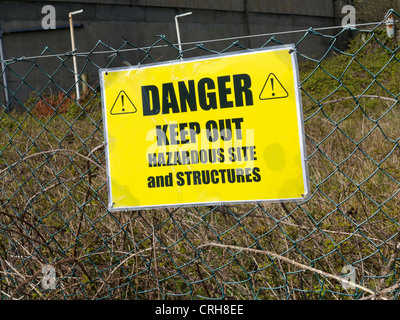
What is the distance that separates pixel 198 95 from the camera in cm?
207

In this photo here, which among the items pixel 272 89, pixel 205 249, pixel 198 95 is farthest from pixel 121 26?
pixel 272 89

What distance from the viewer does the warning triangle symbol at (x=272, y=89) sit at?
77.7 inches

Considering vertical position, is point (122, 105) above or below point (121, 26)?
below

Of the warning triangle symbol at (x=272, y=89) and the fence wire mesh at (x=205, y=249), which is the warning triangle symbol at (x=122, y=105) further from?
the warning triangle symbol at (x=272, y=89)

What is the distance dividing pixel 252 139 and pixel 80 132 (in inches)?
139

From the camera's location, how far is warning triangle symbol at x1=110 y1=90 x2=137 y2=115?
7.22 feet

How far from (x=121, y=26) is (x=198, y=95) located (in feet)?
37.1

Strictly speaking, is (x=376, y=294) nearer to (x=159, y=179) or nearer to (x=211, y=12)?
(x=159, y=179)

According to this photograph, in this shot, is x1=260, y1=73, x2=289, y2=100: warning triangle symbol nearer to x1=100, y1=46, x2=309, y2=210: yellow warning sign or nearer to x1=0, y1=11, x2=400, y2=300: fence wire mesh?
x1=100, y1=46, x2=309, y2=210: yellow warning sign

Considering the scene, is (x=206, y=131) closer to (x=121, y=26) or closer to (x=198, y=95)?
(x=198, y=95)

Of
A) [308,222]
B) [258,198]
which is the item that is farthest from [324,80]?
[258,198]

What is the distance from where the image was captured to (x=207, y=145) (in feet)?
6.75

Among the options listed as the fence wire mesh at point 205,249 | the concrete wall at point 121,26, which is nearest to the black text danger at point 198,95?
the fence wire mesh at point 205,249

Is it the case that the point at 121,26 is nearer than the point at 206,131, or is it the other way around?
the point at 206,131
